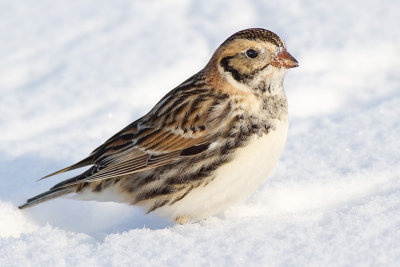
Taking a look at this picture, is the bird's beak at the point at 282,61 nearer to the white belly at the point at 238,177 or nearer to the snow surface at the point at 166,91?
the white belly at the point at 238,177

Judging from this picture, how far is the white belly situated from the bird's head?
1.02 feet

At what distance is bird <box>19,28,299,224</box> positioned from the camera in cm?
463

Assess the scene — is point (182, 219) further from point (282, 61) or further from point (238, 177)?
point (282, 61)

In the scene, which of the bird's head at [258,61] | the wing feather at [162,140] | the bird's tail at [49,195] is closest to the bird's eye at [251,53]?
the bird's head at [258,61]

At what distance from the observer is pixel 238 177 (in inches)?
181

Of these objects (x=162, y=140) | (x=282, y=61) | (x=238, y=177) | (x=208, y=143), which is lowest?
(x=238, y=177)

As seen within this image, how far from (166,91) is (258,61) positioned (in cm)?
262

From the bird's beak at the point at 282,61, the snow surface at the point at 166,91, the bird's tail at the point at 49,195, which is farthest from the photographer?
the bird's tail at the point at 49,195

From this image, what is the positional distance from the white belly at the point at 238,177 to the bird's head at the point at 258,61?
311 millimetres

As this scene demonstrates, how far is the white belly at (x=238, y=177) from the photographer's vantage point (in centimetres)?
458

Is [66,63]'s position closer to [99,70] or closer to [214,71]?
[99,70]

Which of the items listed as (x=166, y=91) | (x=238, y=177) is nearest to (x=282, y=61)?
(x=238, y=177)

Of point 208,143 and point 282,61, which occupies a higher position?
point 282,61

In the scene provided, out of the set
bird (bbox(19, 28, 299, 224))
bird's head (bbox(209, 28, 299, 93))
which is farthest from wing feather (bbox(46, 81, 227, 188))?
bird's head (bbox(209, 28, 299, 93))
